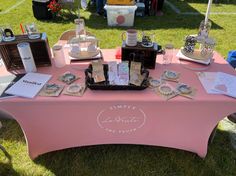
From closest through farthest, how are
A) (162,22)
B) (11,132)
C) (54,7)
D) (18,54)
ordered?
(18,54), (11,132), (54,7), (162,22)

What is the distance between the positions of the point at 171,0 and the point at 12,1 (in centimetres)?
475

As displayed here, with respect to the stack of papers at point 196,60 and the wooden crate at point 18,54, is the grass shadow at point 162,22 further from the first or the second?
the wooden crate at point 18,54

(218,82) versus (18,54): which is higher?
(18,54)

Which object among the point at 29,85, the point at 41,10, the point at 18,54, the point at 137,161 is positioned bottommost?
the point at 137,161

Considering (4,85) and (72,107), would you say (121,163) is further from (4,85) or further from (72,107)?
(4,85)

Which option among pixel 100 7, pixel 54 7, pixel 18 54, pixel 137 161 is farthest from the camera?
pixel 100 7

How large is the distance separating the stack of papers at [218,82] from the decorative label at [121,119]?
1.62 ft

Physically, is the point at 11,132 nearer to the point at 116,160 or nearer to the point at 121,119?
the point at 116,160

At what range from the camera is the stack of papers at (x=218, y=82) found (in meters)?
1.42

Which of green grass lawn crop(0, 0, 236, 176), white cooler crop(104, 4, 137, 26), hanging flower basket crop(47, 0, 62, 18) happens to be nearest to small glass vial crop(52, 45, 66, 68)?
green grass lawn crop(0, 0, 236, 176)

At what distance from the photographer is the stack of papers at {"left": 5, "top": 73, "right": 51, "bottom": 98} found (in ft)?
4.57

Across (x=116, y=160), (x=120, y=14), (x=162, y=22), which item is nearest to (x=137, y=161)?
(x=116, y=160)

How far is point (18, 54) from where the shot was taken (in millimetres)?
1612

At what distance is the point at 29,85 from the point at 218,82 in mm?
1332
